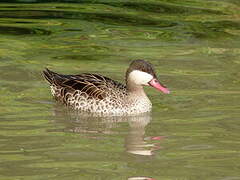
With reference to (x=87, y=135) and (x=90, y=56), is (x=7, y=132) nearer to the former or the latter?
(x=87, y=135)

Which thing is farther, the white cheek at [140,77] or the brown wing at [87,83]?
the brown wing at [87,83]

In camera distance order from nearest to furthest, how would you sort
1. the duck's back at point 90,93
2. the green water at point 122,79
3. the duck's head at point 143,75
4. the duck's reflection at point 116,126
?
the green water at point 122,79, the duck's reflection at point 116,126, the duck's head at point 143,75, the duck's back at point 90,93

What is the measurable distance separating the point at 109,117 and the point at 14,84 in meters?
1.98

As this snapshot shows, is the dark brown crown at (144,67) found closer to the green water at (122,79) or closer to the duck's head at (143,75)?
the duck's head at (143,75)

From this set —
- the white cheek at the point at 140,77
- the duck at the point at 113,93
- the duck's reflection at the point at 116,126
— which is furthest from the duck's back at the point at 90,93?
the white cheek at the point at 140,77

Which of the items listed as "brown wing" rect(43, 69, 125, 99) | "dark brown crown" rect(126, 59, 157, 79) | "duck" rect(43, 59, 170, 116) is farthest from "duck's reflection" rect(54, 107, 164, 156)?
"dark brown crown" rect(126, 59, 157, 79)

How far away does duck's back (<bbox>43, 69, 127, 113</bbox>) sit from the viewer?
1334 cm

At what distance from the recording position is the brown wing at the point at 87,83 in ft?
44.2

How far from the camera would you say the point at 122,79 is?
15164mm

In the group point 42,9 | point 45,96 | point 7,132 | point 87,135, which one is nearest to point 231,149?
point 87,135

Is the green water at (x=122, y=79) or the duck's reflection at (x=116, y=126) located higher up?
the green water at (x=122, y=79)

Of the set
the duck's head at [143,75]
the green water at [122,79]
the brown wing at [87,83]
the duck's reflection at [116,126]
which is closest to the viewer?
the green water at [122,79]

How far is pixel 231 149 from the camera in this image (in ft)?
36.7

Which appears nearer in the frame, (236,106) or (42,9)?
(236,106)
